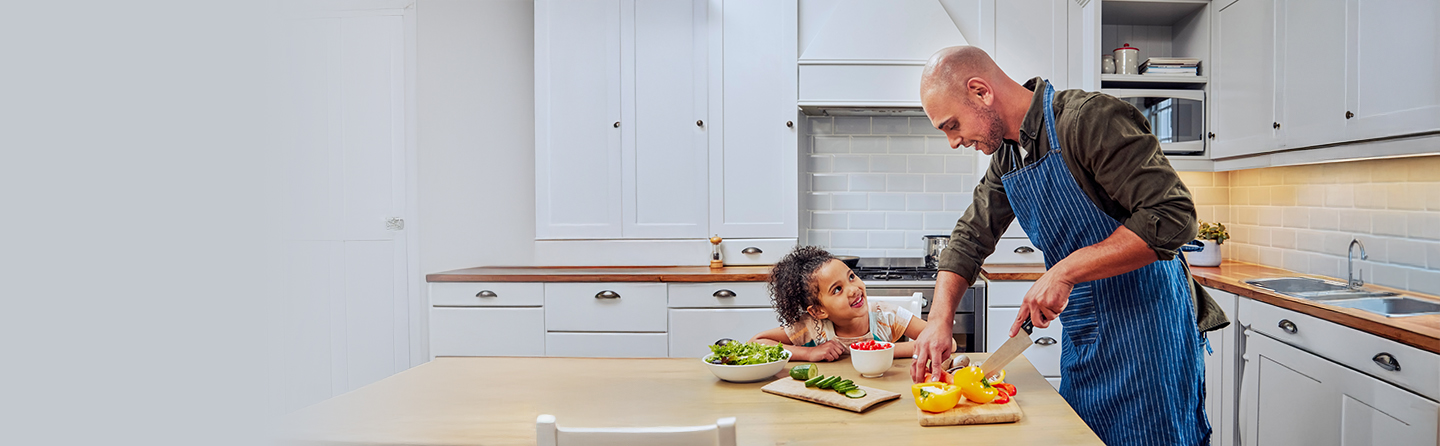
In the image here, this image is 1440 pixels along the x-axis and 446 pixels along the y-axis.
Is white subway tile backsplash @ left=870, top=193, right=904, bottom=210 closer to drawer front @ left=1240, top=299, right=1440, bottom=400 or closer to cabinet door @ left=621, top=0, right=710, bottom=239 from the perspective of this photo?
cabinet door @ left=621, top=0, right=710, bottom=239

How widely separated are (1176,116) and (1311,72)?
720mm

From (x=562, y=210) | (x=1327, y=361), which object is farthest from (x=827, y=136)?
(x=1327, y=361)

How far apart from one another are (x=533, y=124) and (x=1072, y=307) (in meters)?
2.83

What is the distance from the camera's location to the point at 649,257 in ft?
11.3

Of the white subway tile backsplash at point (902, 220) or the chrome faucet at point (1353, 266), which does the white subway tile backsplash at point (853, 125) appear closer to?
the white subway tile backsplash at point (902, 220)

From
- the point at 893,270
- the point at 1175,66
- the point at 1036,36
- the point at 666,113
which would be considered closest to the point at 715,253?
the point at 666,113

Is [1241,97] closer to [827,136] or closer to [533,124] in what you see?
[827,136]

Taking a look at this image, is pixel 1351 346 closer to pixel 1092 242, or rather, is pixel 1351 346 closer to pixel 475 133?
pixel 1092 242

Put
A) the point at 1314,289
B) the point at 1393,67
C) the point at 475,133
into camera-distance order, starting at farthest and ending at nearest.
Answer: the point at 475,133 < the point at 1314,289 < the point at 1393,67

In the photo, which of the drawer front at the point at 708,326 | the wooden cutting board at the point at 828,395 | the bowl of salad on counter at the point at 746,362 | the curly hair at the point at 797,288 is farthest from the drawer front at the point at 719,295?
the wooden cutting board at the point at 828,395

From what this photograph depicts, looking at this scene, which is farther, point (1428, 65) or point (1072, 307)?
point (1428, 65)

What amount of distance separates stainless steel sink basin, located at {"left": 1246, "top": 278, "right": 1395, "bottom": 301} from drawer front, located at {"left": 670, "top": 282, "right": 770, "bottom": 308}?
177cm

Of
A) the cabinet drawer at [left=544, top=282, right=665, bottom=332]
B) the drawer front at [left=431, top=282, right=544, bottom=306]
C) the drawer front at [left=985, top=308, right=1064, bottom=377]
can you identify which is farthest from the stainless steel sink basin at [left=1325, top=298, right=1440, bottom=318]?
the drawer front at [left=431, top=282, right=544, bottom=306]

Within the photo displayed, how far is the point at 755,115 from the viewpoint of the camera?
10.9ft
